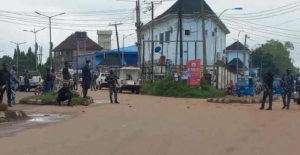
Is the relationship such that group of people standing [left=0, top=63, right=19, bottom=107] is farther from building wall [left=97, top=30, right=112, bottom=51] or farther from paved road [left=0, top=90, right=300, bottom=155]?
building wall [left=97, top=30, right=112, bottom=51]

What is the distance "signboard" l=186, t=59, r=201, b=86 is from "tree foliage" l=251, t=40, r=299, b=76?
71486 mm

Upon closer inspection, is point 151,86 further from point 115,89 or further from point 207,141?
point 207,141

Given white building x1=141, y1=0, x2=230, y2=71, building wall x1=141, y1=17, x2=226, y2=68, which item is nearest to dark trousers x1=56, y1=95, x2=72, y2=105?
white building x1=141, y1=0, x2=230, y2=71

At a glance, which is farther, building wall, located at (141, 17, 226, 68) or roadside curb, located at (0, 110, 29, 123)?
building wall, located at (141, 17, 226, 68)

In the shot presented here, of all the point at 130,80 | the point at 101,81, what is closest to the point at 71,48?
the point at 101,81

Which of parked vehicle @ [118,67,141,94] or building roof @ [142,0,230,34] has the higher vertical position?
building roof @ [142,0,230,34]

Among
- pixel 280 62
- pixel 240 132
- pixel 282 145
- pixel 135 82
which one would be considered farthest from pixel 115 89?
pixel 280 62

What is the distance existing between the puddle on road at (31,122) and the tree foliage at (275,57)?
9229cm

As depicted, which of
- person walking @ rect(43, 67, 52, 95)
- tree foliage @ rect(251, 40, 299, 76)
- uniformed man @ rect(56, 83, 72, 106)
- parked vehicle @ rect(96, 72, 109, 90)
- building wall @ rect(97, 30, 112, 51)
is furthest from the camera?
building wall @ rect(97, 30, 112, 51)

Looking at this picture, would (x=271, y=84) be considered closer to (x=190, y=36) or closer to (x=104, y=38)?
(x=190, y=36)

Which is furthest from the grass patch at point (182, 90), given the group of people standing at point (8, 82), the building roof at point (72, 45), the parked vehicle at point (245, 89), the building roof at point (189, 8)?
the building roof at point (72, 45)

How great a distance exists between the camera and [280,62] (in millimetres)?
118625

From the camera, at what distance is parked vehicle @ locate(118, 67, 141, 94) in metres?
37.9

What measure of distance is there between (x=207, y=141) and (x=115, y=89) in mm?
12329
